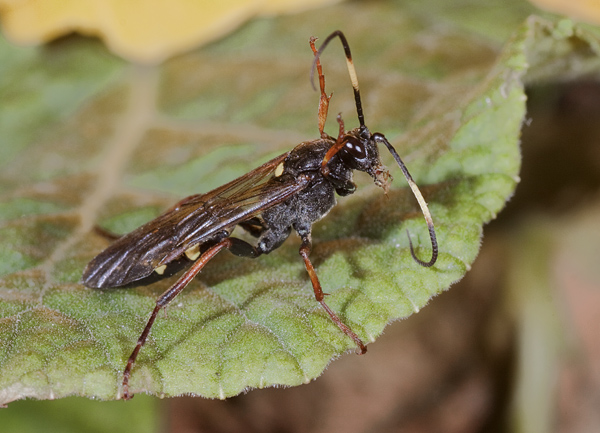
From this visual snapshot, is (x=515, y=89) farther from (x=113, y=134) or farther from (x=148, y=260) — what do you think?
(x=113, y=134)

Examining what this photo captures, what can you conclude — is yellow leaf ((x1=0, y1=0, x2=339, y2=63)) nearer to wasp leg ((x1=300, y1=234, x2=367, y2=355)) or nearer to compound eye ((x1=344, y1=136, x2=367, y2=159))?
compound eye ((x1=344, y1=136, x2=367, y2=159))

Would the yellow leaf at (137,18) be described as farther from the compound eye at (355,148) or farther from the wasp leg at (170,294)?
the wasp leg at (170,294)

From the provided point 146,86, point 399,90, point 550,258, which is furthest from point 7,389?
point 550,258

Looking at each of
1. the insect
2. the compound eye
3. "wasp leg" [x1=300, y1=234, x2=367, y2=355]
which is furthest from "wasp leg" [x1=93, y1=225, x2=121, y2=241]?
the compound eye

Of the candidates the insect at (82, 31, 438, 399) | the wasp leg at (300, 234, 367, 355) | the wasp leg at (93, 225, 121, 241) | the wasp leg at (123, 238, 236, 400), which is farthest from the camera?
the wasp leg at (93, 225, 121, 241)

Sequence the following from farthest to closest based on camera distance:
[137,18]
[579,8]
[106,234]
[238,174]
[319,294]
Answer: [137,18], [579,8], [238,174], [106,234], [319,294]

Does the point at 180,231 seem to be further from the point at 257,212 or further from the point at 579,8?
the point at 579,8

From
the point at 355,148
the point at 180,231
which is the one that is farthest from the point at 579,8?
the point at 180,231

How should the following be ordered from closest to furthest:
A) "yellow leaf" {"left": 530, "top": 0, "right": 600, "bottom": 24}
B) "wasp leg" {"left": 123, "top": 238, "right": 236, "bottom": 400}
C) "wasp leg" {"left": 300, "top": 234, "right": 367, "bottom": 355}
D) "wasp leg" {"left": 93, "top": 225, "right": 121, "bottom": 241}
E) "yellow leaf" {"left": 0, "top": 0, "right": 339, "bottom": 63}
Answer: "wasp leg" {"left": 123, "top": 238, "right": 236, "bottom": 400} < "wasp leg" {"left": 300, "top": 234, "right": 367, "bottom": 355} < "wasp leg" {"left": 93, "top": 225, "right": 121, "bottom": 241} < "yellow leaf" {"left": 530, "top": 0, "right": 600, "bottom": 24} < "yellow leaf" {"left": 0, "top": 0, "right": 339, "bottom": 63}
